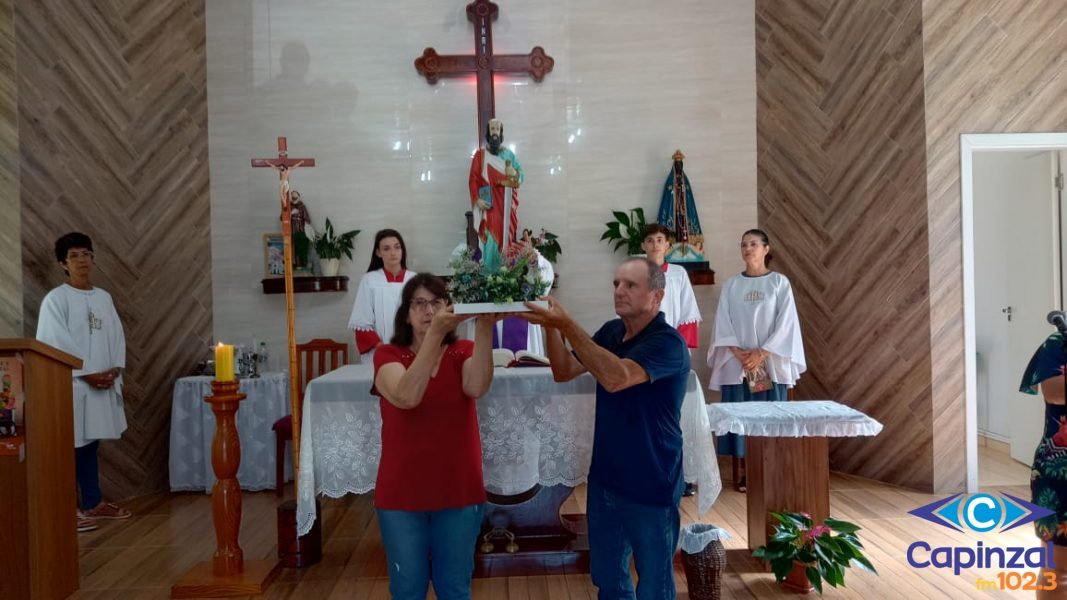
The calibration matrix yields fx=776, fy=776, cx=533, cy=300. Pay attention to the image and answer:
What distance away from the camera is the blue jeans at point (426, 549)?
237 centimetres

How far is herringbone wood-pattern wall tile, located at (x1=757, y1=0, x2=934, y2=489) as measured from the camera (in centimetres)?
518

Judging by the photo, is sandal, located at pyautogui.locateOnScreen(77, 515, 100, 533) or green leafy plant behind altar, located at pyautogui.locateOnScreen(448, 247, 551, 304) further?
sandal, located at pyautogui.locateOnScreen(77, 515, 100, 533)

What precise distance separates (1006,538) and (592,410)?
102 inches

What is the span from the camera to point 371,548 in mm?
4238

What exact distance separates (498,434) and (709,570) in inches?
41.9

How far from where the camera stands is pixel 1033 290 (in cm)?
596

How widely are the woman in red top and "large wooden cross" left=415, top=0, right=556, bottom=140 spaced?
12.8 feet

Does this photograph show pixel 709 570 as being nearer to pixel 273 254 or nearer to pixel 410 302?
pixel 410 302

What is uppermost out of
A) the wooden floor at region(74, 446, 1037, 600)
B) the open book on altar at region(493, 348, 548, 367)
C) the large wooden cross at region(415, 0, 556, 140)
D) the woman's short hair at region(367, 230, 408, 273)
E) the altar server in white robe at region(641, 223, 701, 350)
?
the large wooden cross at region(415, 0, 556, 140)

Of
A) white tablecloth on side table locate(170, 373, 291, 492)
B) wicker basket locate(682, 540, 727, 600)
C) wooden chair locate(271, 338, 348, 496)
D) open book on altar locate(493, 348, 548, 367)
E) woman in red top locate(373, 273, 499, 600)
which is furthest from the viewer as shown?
white tablecloth on side table locate(170, 373, 291, 492)

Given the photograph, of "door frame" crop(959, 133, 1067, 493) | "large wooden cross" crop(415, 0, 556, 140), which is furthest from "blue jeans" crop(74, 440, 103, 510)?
"door frame" crop(959, 133, 1067, 493)

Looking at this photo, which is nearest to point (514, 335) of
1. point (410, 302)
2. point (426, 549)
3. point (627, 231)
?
point (627, 231)

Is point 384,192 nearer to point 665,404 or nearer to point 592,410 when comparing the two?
point 592,410

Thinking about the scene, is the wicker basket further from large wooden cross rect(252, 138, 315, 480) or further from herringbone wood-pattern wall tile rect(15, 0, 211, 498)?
herringbone wood-pattern wall tile rect(15, 0, 211, 498)
